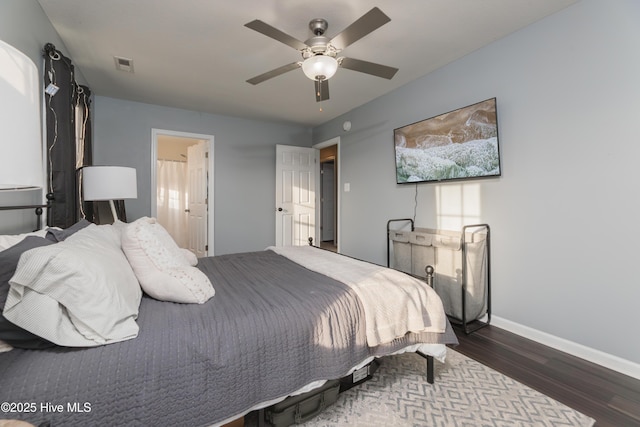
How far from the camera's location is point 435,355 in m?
1.60

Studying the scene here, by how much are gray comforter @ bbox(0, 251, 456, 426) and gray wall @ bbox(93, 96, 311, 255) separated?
2992 mm

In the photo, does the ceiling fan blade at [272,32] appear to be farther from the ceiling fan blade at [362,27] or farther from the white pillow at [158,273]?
the white pillow at [158,273]

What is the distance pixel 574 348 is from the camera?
2008 millimetres

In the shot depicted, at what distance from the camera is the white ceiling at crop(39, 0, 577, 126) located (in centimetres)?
199

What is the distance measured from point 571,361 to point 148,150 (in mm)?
5033

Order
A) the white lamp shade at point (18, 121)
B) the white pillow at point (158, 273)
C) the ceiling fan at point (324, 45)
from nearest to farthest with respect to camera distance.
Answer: the white lamp shade at point (18, 121)
the white pillow at point (158, 273)
the ceiling fan at point (324, 45)

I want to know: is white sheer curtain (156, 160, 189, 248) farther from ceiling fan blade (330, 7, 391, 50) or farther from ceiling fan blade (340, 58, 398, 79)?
ceiling fan blade (330, 7, 391, 50)

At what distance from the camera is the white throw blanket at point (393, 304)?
4.81 ft

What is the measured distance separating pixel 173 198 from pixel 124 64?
3.56m

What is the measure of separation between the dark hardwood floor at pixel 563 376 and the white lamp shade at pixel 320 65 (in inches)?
89.8

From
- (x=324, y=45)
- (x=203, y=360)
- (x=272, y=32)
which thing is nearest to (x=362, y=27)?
(x=324, y=45)

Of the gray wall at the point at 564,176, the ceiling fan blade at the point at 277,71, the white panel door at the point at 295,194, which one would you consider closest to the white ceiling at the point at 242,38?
the gray wall at the point at 564,176

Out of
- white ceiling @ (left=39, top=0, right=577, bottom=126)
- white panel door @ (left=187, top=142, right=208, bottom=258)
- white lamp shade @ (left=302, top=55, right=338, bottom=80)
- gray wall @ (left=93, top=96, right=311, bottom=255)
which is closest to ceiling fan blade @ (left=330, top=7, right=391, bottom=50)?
white lamp shade @ (left=302, top=55, right=338, bottom=80)

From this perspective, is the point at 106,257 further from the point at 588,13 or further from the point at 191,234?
the point at 191,234
